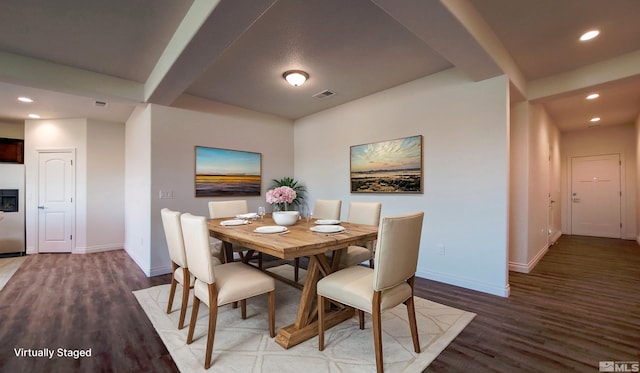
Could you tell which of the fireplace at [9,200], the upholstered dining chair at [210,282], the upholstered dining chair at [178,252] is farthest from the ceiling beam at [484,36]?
the fireplace at [9,200]

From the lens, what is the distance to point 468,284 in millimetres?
3148

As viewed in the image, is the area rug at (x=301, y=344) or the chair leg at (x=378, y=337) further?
the area rug at (x=301, y=344)

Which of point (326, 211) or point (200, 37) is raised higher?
point (200, 37)

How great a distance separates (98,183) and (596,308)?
Result: 7.36 m

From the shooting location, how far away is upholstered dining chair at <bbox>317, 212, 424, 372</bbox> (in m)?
1.67

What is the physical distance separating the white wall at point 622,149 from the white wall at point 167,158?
24.5 ft

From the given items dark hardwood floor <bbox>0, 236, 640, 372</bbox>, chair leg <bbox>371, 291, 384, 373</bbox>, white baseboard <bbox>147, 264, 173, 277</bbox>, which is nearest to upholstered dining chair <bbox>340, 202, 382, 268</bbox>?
dark hardwood floor <bbox>0, 236, 640, 372</bbox>

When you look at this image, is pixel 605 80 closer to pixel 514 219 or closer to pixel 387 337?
pixel 514 219

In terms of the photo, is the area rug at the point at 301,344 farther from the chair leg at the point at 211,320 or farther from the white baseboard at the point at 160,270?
the white baseboard at the point at 160,270

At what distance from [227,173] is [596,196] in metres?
8.40

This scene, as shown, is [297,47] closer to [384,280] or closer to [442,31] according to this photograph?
[442,31]

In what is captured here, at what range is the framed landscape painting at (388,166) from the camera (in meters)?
3.59

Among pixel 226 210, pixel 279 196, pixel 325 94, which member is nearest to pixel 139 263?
pixel 226 210

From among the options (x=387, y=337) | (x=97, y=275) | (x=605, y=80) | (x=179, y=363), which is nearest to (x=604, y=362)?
(x=387, y=337)
